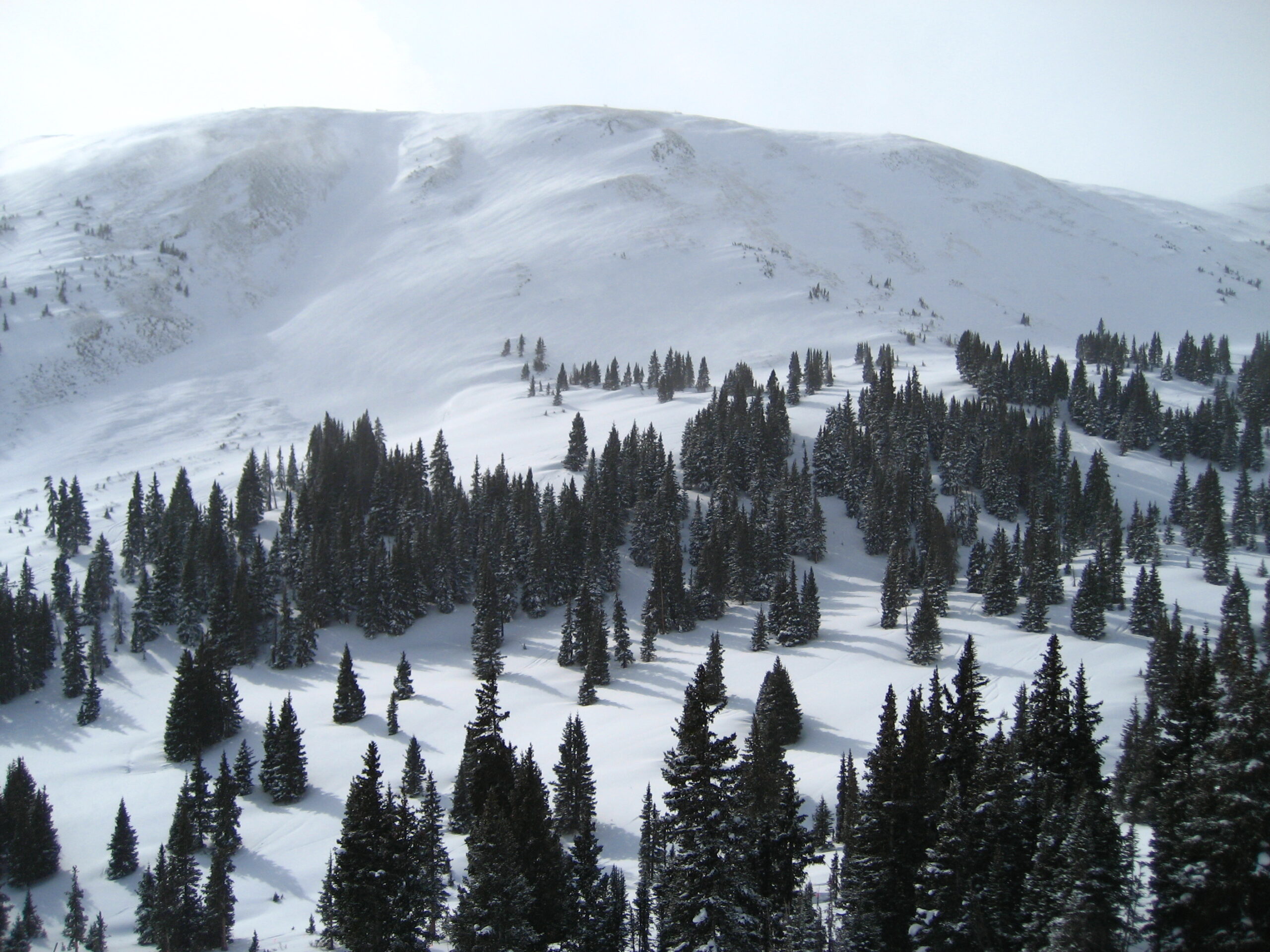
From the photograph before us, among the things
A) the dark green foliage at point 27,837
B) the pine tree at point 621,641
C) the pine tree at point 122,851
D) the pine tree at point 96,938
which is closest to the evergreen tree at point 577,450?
the pine tree at point 621,641

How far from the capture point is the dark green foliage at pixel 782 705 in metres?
79.6

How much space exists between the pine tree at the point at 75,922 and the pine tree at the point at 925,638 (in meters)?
80.5

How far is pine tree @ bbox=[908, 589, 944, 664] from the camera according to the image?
9475 cm

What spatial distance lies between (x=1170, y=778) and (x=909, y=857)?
36.5 feet

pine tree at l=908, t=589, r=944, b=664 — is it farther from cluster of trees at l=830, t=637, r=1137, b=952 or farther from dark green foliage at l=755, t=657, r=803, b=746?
cluster of trees at l=830, t=637, r=1137, b=952

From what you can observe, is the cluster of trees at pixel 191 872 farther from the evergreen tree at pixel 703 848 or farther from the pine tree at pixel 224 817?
the evergreen tree at pixel 703 848

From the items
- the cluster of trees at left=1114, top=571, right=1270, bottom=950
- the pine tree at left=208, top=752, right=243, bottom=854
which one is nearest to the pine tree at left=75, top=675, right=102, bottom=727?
the pine tree at left=208, top=752, right=243, bottom=854

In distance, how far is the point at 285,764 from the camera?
7938cm

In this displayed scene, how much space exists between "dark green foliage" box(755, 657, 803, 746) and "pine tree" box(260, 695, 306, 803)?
142 feet

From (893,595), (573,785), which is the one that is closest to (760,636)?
(893,595)

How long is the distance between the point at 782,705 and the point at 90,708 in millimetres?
77445

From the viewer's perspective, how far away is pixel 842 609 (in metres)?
116

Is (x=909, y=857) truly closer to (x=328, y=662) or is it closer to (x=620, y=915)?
(x=620, y=915)

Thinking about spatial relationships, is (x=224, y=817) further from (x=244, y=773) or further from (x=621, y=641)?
(x=621, y=641)
